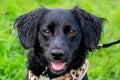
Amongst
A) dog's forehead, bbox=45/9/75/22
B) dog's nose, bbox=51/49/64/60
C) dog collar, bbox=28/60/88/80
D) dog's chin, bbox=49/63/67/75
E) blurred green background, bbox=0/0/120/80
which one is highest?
dog's forehead, bbox=45/9/75/22

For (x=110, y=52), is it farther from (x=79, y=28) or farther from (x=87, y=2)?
(x=79, y=28)

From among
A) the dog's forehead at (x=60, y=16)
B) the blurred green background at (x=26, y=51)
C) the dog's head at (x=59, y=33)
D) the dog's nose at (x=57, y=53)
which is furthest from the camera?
the blurred green background at (x=26, y=51)

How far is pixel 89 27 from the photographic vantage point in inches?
253

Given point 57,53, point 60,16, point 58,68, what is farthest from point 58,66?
point 60,16

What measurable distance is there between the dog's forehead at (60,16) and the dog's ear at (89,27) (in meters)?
0.10

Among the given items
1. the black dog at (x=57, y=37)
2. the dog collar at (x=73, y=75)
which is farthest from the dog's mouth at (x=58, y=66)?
the dog collar at (x=73, y=75)

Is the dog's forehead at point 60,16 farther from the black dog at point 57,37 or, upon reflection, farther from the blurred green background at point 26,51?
the blurred green background at point 26,51

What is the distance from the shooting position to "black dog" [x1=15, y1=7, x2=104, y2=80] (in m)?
6.11

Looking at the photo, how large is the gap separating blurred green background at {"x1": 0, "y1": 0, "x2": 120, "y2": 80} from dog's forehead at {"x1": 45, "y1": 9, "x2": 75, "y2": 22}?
32.9 inches

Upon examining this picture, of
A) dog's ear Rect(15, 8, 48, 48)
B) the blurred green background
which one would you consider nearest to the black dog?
dog's ear Rect(15, 8, 48, 48)

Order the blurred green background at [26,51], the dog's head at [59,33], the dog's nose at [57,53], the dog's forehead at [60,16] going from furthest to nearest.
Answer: the blurred green background at [26,51], the dog's forehead at [60,16], the dog's head at [59,33], the dog's nose at [57,53]

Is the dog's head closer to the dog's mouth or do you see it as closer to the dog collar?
the dog's mouth

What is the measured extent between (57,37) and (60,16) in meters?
0.31

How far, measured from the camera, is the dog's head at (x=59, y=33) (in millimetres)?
6078
